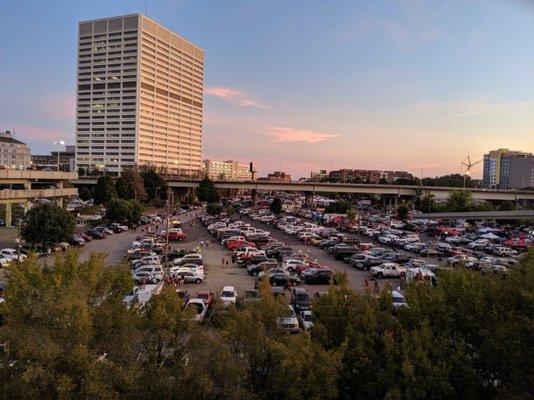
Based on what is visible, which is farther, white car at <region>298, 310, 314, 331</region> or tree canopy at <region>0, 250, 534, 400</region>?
white car at <region>298, 310, 314, 331</region>

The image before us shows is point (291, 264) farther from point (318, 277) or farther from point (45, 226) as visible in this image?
point (45, 226)

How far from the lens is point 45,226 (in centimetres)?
3422

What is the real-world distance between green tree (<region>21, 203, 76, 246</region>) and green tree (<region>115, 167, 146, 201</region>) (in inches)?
1831

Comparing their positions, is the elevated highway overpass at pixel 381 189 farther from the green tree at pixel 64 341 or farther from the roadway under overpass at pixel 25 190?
the green tree at pixel 64 341

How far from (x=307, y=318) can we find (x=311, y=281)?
9213 mm

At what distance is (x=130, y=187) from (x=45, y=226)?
50.9 metres

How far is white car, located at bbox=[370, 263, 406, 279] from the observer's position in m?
31.1

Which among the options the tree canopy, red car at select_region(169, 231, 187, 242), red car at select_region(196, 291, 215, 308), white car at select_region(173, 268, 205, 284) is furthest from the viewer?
red car at select_region(169, 231, 187, 242)

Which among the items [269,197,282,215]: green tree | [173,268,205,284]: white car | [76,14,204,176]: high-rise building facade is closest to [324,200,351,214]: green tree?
[269,197,282,215]: green tree

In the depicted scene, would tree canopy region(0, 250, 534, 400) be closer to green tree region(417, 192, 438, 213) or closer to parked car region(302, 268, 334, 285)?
parked car region(302, 268, 334, 285)

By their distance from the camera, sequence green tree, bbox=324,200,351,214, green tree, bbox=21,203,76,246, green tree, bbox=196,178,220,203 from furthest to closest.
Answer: green tree, bbox=196,178,220,203 < green tree, bbox=324,200,351,214 < green tree, bbox=21,203,76,246

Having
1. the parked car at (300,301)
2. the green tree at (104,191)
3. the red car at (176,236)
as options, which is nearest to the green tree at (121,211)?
the red car at (176,236)

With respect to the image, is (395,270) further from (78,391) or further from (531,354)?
(78,391)

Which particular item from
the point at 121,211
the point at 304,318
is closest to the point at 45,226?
the point at 121,211
